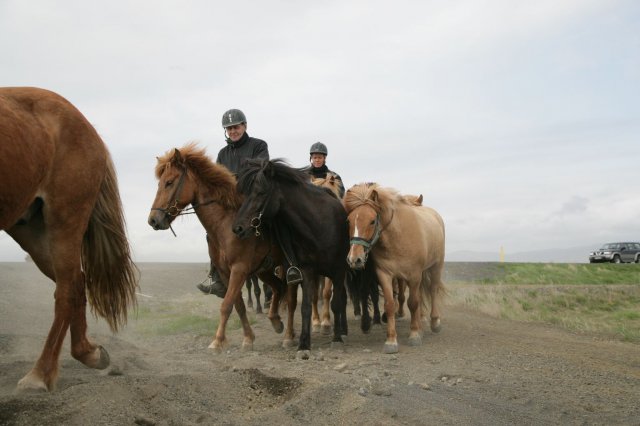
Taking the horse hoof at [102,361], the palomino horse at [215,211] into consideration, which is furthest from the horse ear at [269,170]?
the horse hoof at [102,361]

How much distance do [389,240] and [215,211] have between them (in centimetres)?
253

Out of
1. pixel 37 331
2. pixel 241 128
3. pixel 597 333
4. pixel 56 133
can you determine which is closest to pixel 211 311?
pixel 37 331

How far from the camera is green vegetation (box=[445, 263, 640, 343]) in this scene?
40.5 ft

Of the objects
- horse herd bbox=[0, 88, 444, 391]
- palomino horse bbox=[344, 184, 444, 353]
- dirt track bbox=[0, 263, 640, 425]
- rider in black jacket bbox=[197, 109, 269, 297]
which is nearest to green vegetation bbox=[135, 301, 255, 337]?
dirt track bbox=[0, 263, 640, 425]

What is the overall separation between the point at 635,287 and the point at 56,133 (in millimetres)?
15960

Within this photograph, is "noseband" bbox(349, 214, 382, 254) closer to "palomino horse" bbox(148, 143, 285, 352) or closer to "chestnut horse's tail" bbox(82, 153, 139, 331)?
"palomino horse" bbox(148, 143, 285, 352)

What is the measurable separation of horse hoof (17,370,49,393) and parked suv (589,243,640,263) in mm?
34551

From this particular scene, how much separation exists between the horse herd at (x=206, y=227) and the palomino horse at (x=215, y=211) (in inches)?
0.5

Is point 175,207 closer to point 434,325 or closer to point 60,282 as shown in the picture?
point 60,282

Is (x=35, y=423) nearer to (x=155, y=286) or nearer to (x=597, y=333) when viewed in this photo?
(x=597, y=333)

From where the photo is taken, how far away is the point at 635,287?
16.0m

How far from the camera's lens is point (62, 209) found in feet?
14.5

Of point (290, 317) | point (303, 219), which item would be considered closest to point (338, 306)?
point (290, 317)

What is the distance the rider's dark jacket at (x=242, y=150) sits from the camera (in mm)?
9000
